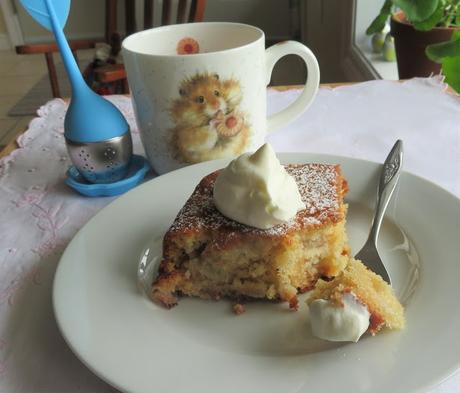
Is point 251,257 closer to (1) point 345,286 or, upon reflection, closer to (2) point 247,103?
(1) point 345,286

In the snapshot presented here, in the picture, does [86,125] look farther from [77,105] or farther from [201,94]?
[201,94]

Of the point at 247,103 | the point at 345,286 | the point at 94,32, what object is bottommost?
the point at 94,32

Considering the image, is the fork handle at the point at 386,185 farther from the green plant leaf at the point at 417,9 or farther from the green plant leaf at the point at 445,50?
the green plant leaf at the point at 417,9

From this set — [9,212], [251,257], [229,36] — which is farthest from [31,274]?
[229,36]

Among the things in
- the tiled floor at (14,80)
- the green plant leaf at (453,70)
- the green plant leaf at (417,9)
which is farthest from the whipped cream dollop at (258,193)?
the tiled floor at (14,80)

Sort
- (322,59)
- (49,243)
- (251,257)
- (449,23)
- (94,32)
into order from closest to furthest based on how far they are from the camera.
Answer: (251,257) < (49,243) < (449,23) < (322,59) < (94,32)

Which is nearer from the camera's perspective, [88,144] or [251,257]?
[251,257]
